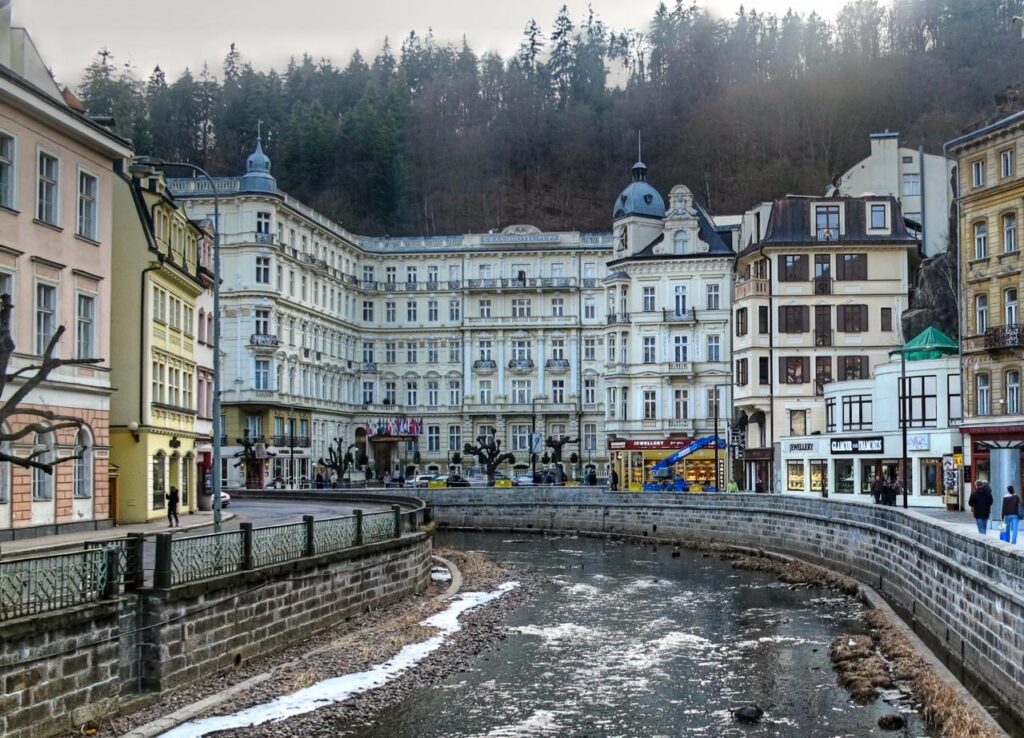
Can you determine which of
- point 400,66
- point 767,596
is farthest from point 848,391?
point 400,66

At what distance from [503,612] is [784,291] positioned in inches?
1534

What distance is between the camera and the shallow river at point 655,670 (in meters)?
21.9

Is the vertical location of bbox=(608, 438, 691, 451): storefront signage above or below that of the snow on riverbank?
above

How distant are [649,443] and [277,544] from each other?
52617mm

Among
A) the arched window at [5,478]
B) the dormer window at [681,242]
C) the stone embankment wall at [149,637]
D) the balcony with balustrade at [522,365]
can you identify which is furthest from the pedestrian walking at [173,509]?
the balcony with balustrade at [522,365]

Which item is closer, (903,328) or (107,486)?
(107,486)

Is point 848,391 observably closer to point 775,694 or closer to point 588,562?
point 588,562

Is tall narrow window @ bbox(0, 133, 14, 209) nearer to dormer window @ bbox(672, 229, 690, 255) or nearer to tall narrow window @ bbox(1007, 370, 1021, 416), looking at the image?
tall narrow window @ bbox(1007, 370, 1021, 416)

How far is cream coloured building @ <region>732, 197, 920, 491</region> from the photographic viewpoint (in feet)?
226

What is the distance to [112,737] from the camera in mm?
18906

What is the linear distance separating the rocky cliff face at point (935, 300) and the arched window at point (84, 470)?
145ft

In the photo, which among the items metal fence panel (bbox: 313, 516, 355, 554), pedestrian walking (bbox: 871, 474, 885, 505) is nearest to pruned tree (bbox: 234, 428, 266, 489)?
pedestrian walking (bbox: 871, 474, 885, 505)

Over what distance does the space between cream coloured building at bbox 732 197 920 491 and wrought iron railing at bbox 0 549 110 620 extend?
173 ft

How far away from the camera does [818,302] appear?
69.1m
